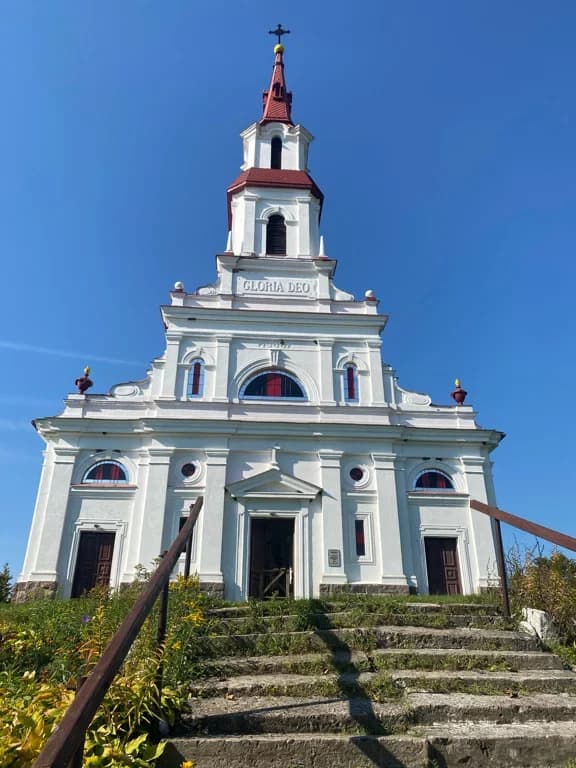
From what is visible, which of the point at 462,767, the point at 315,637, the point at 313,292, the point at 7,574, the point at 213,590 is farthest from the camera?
the point at 313,292

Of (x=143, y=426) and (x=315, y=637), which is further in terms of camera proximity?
(x=143, y=426)

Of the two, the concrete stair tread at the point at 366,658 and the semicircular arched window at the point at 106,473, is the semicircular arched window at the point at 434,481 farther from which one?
the concrete stair tread at the point at 366,658

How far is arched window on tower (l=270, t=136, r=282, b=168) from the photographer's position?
80.2ft

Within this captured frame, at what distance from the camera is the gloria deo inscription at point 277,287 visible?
19.9m

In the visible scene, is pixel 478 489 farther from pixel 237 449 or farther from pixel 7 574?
pixel 7 574

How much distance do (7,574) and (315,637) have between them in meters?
13.0

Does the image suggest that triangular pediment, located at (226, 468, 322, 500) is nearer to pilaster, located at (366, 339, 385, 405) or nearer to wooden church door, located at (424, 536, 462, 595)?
pilaster, located at (366, 339, 385, 405)

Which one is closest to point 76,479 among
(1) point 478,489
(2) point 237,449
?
(2) point 237,449

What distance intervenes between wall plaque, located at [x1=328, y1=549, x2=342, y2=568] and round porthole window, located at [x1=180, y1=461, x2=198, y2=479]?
4794 millimetres

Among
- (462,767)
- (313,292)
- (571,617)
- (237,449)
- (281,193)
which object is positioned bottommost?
(462,767)

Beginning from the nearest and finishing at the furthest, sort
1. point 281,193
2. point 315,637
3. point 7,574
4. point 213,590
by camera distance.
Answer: point 315,637 → point 213,590 → point 7,574 → point 281,193

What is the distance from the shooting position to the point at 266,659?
668cm

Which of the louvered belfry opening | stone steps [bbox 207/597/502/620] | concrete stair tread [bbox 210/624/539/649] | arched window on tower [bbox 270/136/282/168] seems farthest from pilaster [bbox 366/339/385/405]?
arched window on tower [bbox 270/136/282/168]

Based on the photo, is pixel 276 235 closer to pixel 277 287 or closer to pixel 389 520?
pixel 277 287
